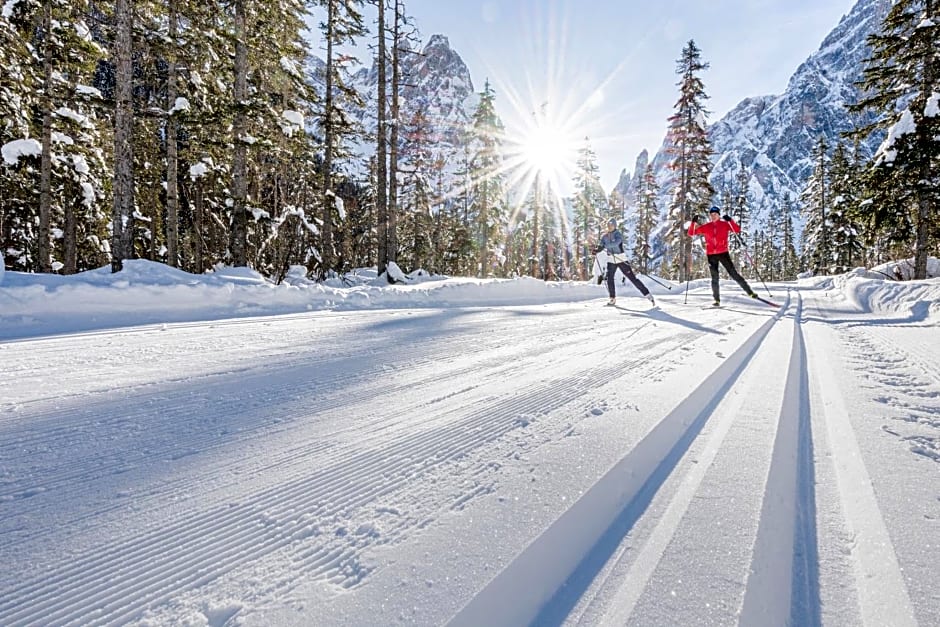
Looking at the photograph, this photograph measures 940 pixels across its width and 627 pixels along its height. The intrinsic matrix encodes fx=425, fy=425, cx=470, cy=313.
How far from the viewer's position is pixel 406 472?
159 cm

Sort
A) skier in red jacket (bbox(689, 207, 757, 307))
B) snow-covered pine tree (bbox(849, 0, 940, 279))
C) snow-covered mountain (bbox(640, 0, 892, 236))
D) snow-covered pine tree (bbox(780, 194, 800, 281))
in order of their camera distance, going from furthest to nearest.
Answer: snow-covered mountain (bbox(640, 0, 892, 236)) → snow-covered pine tree (bbox(780, 194, 800, 281)) → snow-covered pine tree (bbox(849, 0, 940, 279)) → skier in red jacket (bbox(689, 207, 757, 307))

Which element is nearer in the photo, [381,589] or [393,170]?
[381,589]

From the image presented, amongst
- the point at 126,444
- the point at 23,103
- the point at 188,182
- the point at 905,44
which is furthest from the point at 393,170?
the point at 905,44

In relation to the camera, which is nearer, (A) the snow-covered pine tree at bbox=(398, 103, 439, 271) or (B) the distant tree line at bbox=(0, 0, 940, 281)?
(B) the distant tree line at bbox=(0, 0, 940, 281)

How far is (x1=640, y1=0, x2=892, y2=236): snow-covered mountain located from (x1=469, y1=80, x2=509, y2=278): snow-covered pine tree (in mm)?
145659

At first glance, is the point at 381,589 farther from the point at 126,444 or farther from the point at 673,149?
the point at 673,149

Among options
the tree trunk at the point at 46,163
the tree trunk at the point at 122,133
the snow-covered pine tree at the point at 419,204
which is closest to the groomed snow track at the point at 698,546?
the tree trunk at the point at 122,133

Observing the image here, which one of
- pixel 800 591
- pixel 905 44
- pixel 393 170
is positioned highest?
pixel 905 44

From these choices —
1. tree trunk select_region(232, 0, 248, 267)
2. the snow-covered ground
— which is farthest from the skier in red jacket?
tree trunk select_region(232, 0, 248, 267)

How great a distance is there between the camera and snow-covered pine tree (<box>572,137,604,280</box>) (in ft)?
148

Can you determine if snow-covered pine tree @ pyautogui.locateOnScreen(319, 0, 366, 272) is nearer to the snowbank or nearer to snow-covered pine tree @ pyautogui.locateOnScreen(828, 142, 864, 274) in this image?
the snowbank

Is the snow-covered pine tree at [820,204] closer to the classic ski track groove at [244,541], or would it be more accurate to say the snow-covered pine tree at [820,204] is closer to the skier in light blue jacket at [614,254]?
the skier in light blue jacket at [614,254]

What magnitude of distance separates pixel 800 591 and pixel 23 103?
16.7 meters

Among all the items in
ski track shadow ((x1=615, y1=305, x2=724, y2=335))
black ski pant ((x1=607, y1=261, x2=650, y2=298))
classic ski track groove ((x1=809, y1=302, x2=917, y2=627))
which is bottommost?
classic ski track groove ((x1=809, y1=302, x2=917, y2=627))
